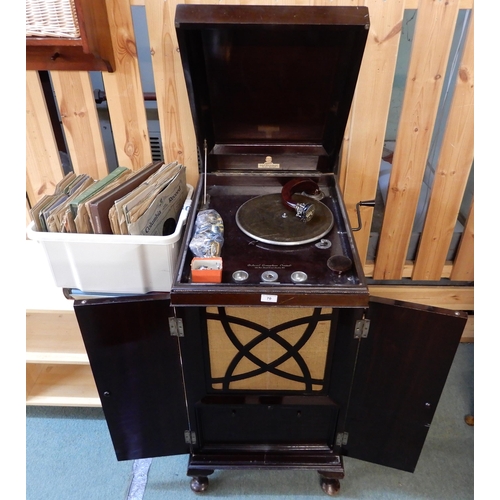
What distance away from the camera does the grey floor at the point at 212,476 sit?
4.71ft

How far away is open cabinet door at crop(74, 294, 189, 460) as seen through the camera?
1065mm

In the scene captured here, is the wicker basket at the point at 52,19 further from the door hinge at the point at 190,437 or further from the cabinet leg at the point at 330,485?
the cabinet leg at the point at 330,485

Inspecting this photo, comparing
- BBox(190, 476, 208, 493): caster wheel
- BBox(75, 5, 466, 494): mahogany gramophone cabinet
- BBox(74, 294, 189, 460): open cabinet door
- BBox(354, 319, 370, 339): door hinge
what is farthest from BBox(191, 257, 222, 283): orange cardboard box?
BBox(190, 476, 208, 493): caster wheel

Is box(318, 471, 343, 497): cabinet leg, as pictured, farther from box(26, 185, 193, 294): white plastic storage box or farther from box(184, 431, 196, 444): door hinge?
box(26, 185, 193, 294): white plastic storage box

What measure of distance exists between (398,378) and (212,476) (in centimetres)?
77

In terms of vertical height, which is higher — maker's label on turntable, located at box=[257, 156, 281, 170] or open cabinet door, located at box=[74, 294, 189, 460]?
maker's label on turntable, located at box=[257, 156, 281, 170]

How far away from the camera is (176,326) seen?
109 centimetres

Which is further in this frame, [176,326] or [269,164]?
[269,164]

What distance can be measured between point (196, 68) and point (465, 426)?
1582 mm

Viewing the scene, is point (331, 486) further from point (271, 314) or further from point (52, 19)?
point (52, 19)

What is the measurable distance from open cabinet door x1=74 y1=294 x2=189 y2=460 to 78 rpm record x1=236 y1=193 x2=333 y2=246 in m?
0.29

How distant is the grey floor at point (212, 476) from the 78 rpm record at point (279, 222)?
2.99 ft

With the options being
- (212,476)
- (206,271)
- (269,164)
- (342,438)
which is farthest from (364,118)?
(212,476)

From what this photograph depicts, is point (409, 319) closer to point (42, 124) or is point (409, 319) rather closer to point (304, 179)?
point (304, 179)
